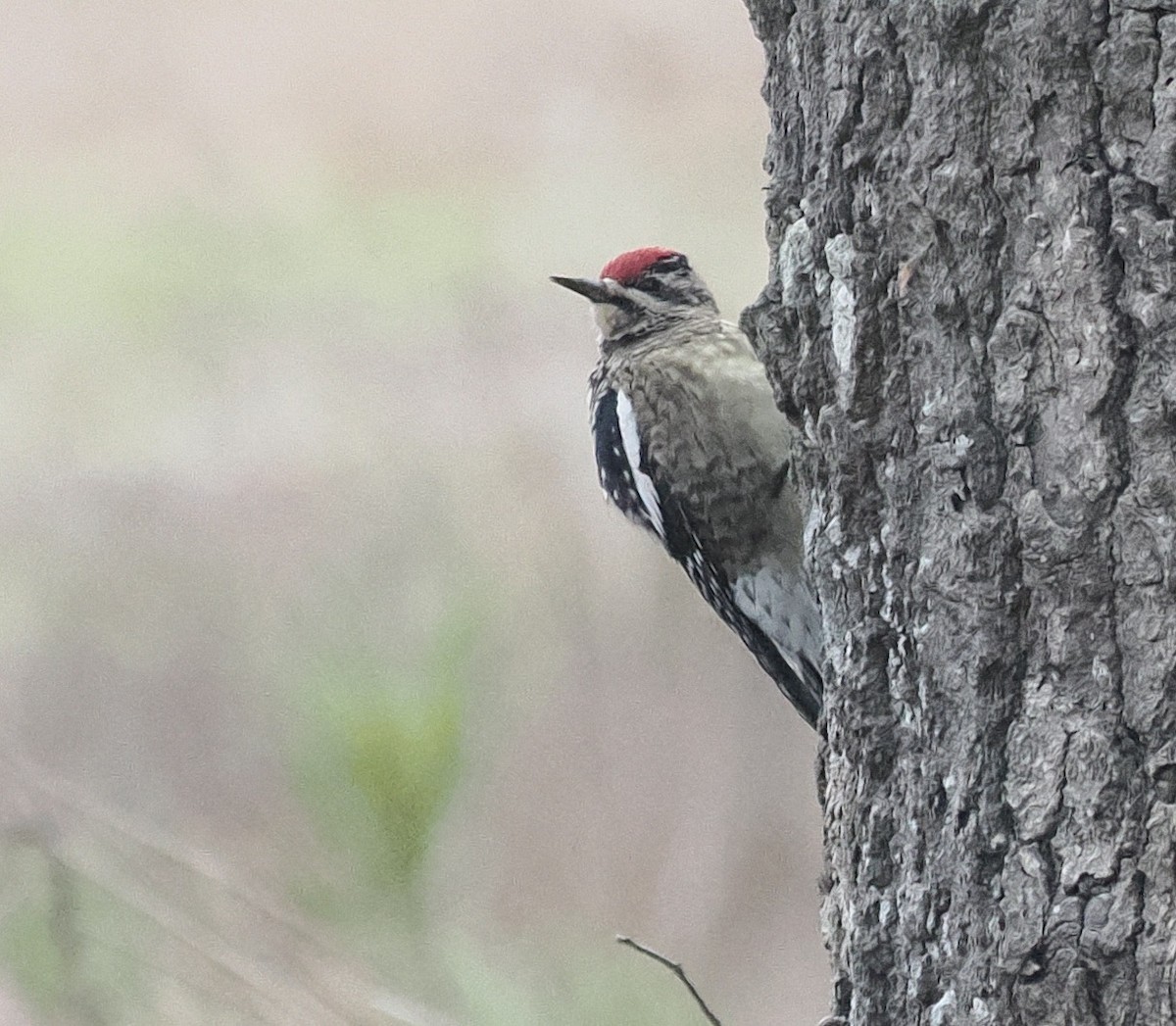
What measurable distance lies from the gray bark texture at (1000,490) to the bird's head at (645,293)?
106 centimetres

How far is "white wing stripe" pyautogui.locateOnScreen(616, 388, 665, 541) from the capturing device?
2248mm

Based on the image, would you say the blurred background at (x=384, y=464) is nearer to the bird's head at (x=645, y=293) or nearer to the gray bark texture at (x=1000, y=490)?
the bird's head at (x=645, y=293)

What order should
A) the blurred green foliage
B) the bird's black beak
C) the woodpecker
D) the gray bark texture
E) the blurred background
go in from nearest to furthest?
the gray bark texture < the blurred green foliage < the woodpecker < the bird's black beak < the blurred background

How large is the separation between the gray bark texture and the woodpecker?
2.93 ft

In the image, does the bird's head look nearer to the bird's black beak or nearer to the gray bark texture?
the bird's black beak

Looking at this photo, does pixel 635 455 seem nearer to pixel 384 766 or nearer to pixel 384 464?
pixel 384 766

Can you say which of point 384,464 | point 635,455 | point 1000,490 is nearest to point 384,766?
point 635,455

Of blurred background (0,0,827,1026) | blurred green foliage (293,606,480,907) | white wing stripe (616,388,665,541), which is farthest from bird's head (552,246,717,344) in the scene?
blurred green foliage (293,606,480,907)

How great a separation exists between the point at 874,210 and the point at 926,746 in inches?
15.7

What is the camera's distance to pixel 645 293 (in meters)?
2.35

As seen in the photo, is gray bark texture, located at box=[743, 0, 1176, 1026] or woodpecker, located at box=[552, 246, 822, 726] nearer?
gray bark texture, located at box=[743, 0, 1176, 1026]

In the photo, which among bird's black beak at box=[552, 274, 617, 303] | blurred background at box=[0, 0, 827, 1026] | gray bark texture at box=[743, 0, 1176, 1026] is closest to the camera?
gray bark texture at box=[743, 0, 1176, 1026]

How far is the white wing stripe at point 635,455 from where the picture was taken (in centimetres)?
225

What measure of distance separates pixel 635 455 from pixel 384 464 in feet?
5.11
